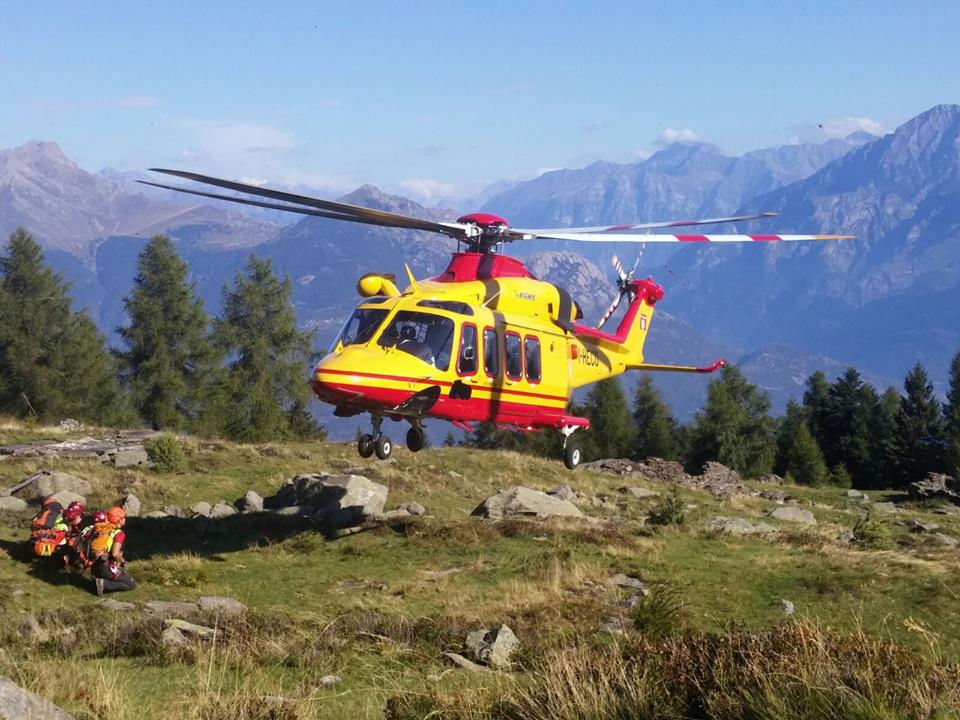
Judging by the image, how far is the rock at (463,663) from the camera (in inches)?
418

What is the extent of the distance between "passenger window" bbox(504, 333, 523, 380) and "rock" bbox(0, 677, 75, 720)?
44.9 feet

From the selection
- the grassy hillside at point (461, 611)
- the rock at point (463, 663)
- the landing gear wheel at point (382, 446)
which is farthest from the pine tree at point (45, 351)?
the rock at point (463, 663)

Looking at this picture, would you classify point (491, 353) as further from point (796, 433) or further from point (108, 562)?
point (796, 433)

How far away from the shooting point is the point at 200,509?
25531 mm

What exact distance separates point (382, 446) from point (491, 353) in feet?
8.85

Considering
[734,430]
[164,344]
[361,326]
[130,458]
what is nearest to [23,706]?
[361,326]

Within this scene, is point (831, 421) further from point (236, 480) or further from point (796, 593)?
point (796, 593)

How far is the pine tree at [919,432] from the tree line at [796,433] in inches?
3.0

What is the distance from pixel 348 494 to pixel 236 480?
5.49m

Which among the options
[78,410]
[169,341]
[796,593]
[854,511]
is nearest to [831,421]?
[854,511]

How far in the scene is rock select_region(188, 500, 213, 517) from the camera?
999 inches

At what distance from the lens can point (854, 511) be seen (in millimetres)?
37812

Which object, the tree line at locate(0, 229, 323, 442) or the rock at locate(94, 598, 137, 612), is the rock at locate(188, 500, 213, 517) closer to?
the rock at locate(94, 598, 137, 612)

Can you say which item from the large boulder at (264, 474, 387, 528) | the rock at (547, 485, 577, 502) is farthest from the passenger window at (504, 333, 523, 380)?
the rock at (547, 485, 577, 502)
